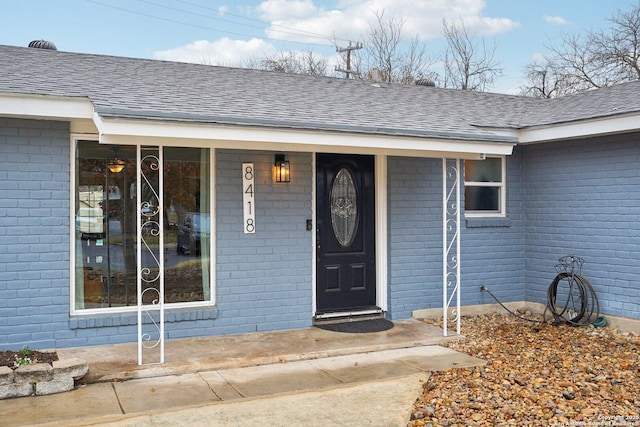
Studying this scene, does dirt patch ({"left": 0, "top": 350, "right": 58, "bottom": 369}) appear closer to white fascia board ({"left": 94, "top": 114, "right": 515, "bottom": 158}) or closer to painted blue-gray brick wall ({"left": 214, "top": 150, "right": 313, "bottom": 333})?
painted blue-gray brick wall ({"left": 214, "top": 150, "right": 313, "bottom": 333})

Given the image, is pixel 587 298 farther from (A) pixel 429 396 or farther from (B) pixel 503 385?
(A) pixel 429 396

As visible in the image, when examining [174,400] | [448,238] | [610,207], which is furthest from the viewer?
[448,238]

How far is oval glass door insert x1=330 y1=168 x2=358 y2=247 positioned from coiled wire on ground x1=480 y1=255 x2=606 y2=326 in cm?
232

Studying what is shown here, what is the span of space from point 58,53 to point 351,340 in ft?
18.6

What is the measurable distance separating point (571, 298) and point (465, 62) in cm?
1946

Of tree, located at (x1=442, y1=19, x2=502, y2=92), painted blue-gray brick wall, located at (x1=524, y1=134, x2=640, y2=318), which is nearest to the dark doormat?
painted blue-gray brick wall, located at (x1=524, y1=134, x2=640, y2=318)

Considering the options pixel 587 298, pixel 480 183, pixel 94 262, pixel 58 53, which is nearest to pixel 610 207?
pixel 587 298

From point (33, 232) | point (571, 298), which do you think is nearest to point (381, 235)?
point (571, 298)

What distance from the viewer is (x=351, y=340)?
6.86m

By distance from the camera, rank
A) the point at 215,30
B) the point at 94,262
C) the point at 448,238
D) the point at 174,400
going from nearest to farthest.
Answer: the point at 174,400 < the point at 94,262 < the point at 448,238 < the point at 215,30

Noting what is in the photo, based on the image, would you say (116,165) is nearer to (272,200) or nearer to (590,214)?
(272,200)

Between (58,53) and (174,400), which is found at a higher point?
(58,53)

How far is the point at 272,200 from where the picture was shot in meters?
7.33

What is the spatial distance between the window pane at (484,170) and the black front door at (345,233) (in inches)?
65.7
